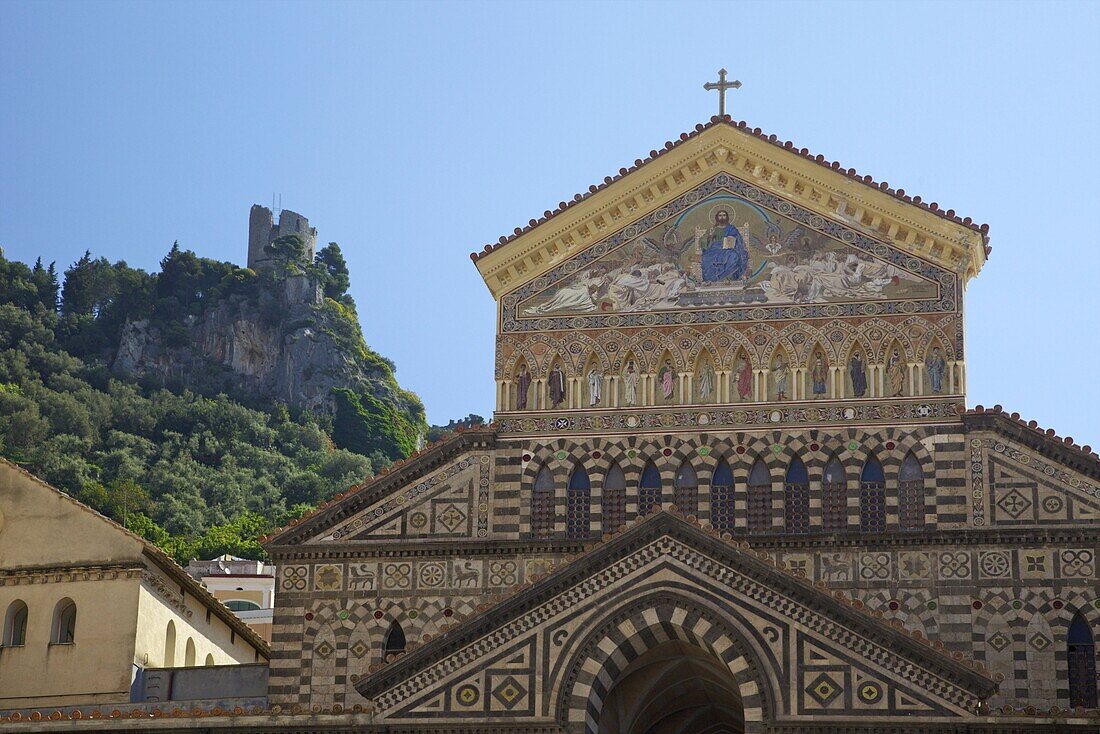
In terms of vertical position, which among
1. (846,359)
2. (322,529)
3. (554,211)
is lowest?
(322,529)

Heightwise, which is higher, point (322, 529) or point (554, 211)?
point (554, 211)

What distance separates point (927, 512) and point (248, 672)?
48.4ft

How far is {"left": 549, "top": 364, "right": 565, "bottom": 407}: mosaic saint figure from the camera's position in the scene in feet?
137

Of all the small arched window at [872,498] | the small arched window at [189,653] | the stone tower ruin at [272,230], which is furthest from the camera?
the stone tower ruin at [272,230]

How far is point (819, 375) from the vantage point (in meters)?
40.8

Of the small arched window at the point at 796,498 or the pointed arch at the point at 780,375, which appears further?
the pointed arch at the point at 780,375

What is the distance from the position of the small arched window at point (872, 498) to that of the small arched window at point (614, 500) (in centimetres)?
497

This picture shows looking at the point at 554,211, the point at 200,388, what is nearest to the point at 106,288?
the point at 200,388

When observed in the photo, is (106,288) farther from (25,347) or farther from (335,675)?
(335,675)

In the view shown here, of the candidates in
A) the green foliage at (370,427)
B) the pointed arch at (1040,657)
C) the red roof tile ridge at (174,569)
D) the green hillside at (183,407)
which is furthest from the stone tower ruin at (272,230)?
the pointed arch at (1040,657)

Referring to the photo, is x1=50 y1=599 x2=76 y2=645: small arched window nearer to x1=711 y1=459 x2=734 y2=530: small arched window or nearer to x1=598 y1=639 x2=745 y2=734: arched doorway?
x1=598 y1=639 x2=745 y2=734: arched doorway

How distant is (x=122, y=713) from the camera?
38875 millimetres

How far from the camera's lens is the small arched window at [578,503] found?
40.9m

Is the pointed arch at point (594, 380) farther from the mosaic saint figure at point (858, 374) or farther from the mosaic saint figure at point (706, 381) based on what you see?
the mosaic saint figure at point (858, 374)
